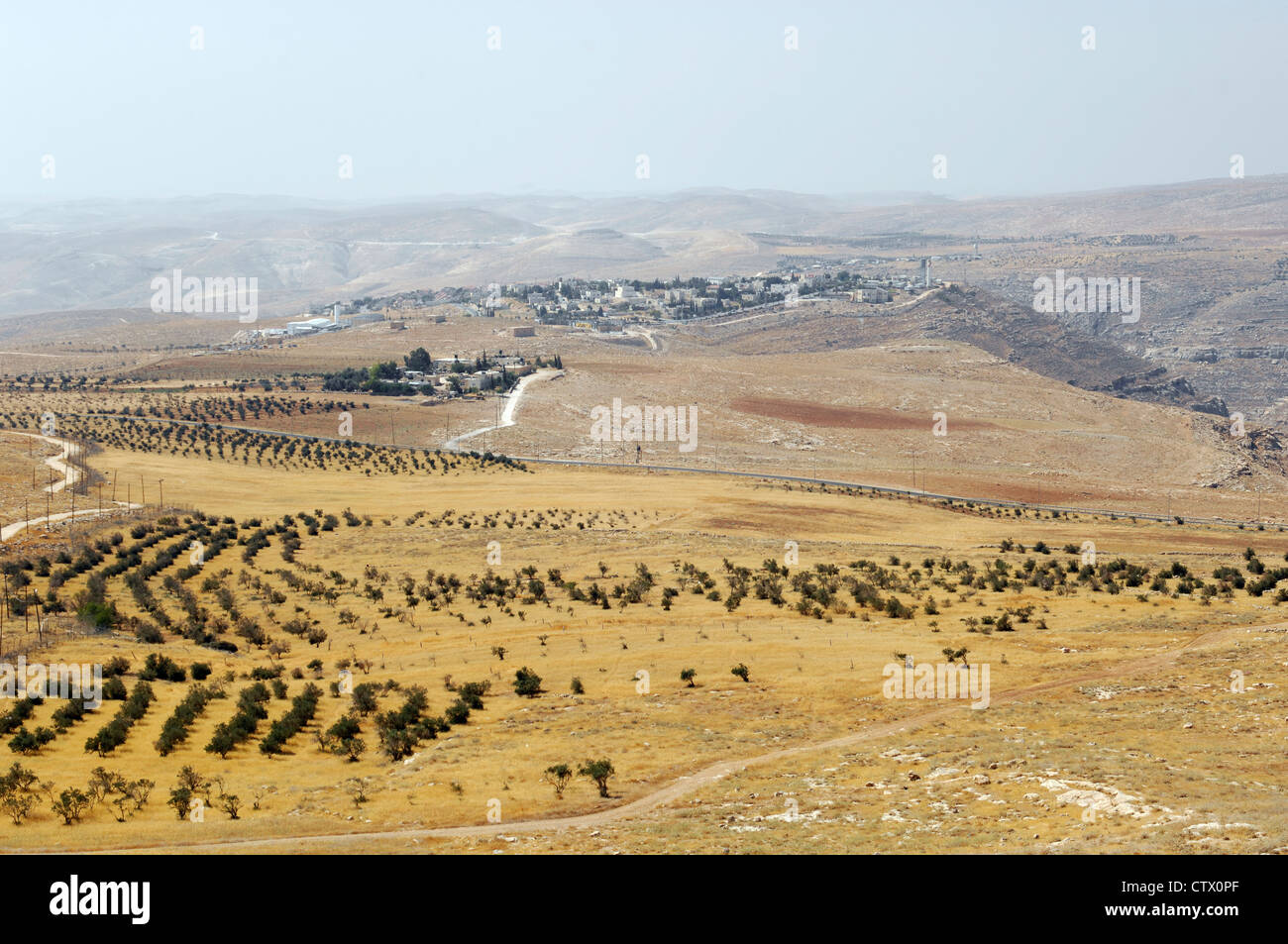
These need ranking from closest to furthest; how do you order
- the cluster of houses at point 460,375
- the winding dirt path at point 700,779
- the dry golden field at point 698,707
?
the winding dirt path at point 700,779, the dry golden field at point 698,707, the cluster of houses at point 460,375

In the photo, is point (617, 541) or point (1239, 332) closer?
point (617, 541)

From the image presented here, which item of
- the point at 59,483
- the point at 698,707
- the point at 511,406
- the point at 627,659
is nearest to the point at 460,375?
the point at 511,406

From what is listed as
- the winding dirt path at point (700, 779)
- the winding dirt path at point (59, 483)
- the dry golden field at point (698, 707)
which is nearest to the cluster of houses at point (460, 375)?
the winding dirt path at point (59, 483)

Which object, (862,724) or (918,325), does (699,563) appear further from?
(918,325)

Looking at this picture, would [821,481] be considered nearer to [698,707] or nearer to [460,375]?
[460,375]

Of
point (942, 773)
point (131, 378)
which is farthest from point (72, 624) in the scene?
point (131, 378)

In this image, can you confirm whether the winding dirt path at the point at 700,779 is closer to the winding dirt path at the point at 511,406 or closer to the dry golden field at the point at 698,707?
the dry golden field at the point at 698,707

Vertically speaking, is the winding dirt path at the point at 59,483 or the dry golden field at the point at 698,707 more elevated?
the winding dirt path at the point at 59,483

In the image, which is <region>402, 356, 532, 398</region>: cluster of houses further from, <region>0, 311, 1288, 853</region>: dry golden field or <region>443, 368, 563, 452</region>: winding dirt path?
<region>0, 311, 1288, 853</region>: dry golden field
